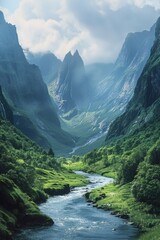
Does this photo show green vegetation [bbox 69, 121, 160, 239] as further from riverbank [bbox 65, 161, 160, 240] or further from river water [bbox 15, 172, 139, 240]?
river water [bbox 15, 172, 139, 240]

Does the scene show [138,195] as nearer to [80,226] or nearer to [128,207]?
[128,207]

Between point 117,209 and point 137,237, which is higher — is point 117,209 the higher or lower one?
the higher one

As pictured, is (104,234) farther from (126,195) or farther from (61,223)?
(126,195)

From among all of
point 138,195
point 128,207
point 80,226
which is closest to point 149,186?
point 138,195

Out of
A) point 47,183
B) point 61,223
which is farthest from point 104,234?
point 47,183

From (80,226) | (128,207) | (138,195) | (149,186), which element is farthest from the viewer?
(138,195)

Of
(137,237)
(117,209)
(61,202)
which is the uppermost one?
(61,202)
